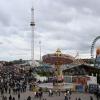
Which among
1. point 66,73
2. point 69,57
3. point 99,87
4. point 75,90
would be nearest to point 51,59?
point 69,57

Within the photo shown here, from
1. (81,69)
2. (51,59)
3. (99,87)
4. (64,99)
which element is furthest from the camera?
(81,69)

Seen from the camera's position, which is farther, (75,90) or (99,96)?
(75,90)

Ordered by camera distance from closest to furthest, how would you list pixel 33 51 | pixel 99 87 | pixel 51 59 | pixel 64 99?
pixel 64 99, pixel 99 87, pixel 51 59, pixel 33 51

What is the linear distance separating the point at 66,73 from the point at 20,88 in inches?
902

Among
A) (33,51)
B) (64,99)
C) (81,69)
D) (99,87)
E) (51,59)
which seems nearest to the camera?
(64,99)

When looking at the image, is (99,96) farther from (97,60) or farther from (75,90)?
(97,60)

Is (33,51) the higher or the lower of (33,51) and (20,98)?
the higher

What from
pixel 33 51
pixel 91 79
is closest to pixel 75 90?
pixel 91 79

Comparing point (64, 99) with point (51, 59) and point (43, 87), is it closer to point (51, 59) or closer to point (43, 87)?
point (43, 87)

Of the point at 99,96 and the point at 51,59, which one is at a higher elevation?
the point at 51,59

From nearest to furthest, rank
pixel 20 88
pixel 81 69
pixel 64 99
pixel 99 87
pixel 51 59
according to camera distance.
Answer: pixel 64 99
pixel 99 87
pixel 20 88
pixel 51 59
pixel 81 69

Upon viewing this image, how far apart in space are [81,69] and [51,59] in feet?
50.6

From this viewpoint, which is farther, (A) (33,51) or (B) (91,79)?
(A) (33,51)

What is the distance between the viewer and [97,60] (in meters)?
59.3
